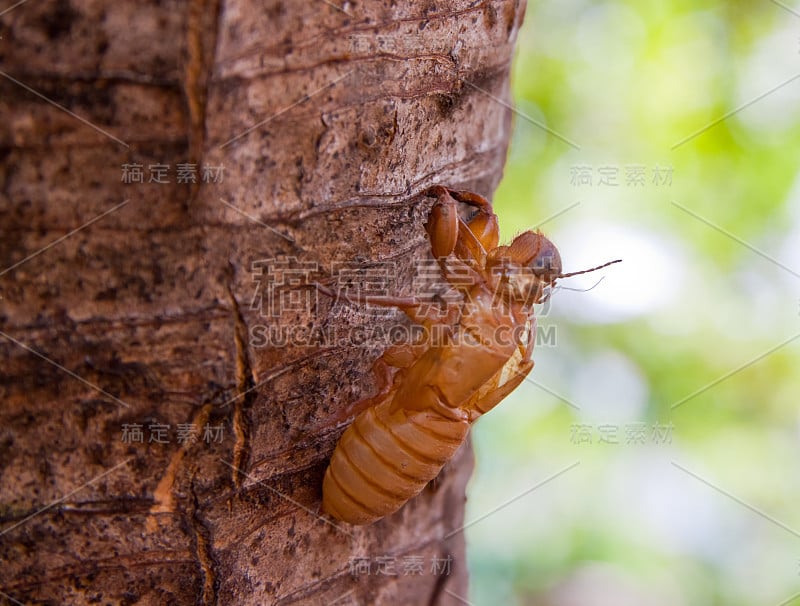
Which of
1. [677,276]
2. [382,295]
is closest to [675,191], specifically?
[677,276]

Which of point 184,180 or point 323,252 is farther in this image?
point 323,252

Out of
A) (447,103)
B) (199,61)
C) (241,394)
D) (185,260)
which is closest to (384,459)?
(241,394)

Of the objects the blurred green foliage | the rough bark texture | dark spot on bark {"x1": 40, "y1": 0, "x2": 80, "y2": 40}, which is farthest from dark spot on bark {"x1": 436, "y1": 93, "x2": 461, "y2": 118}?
the blurred green foliage

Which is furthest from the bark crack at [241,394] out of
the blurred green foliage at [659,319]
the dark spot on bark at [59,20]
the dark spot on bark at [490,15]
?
the blurred green foliage at [659,319]

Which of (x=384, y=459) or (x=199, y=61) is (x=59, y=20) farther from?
(x=384, y=459)

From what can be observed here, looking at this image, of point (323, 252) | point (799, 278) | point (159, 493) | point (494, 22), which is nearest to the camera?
point (159, 493)

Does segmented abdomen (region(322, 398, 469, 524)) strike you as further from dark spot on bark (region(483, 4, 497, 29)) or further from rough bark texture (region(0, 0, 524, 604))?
→ dark spot on bark (region(483, 4, 497, 29))

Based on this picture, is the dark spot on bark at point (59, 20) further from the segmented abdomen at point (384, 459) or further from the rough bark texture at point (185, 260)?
the segmented abdomen at point (384, 459)

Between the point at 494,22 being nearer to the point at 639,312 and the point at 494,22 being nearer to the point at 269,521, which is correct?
the point at 269,521
